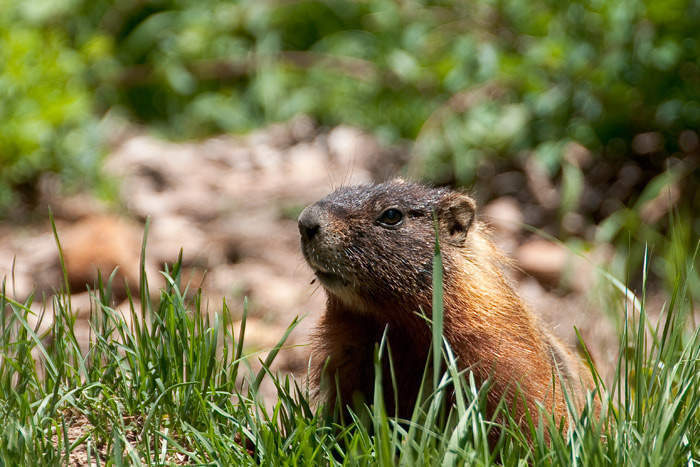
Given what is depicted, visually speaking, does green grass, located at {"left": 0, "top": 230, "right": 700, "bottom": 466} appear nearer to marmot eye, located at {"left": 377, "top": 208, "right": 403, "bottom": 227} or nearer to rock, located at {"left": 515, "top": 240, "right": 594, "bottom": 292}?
marmot eye, located at {"left": 377, "top": 208, "right": 403, "bottom": 227}

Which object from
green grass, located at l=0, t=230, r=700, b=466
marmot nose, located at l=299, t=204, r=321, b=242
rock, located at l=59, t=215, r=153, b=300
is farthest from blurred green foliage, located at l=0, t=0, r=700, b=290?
green grass, located at l=0, t=230, r=700, b=466

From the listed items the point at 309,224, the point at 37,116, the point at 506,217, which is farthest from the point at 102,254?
the point at 506,217

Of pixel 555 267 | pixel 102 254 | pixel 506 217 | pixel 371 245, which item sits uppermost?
pixel 371 245

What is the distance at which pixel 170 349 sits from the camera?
3180 millimetres

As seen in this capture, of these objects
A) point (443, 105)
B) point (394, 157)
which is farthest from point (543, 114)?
point (394, 157)

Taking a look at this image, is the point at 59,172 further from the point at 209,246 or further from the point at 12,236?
the point at 209,246

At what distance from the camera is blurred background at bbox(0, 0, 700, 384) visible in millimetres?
6289

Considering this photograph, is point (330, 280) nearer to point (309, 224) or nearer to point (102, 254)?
point (309, 224)

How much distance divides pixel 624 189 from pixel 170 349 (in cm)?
483

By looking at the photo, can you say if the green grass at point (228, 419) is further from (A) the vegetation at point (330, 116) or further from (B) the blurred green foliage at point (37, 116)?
(B) the blurred green foliage at point (37, 116)

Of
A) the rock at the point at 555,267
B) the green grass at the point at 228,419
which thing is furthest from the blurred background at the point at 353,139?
the green grass at the point at 228,419

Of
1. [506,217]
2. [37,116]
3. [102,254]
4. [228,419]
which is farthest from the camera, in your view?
[506,217]

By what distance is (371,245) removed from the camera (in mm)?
3529

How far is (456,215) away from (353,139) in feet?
13.1
